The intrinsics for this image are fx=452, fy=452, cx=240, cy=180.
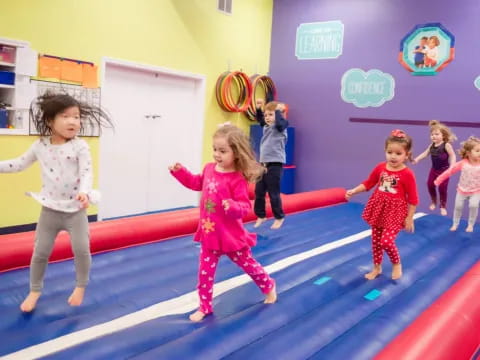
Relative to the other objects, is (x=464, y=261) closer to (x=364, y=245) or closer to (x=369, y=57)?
(x=364, y=245)

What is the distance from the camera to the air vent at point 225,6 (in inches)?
257

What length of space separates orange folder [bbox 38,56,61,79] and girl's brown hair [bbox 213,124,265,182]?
115 inches

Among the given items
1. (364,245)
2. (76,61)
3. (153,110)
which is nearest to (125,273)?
(364,245)

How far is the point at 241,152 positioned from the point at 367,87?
493 centimetres

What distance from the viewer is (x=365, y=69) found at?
22.2 ft

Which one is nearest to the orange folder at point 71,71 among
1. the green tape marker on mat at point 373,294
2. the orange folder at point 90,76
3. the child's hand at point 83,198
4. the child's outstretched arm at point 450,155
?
the orange folder at point 90,76

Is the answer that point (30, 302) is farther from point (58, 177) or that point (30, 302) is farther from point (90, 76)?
point (90, 76)

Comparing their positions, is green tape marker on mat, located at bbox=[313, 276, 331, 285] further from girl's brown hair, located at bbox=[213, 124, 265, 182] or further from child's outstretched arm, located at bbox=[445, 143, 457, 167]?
child's outstretched arm, located at bbox=[445, 143, 457, 167]

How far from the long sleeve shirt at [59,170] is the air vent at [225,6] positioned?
4785mm

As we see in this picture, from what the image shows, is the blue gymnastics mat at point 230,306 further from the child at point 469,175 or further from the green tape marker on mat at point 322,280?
the child at point 469,175

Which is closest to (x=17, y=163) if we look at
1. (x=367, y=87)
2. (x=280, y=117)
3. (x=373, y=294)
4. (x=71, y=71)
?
(x=373, y=294)

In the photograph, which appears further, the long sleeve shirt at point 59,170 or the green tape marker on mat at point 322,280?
the green tape marker on mat at point 322,280

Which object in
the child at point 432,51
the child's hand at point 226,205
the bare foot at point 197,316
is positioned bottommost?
the bare foot at point 197,316

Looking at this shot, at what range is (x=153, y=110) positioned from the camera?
6.01 meters
